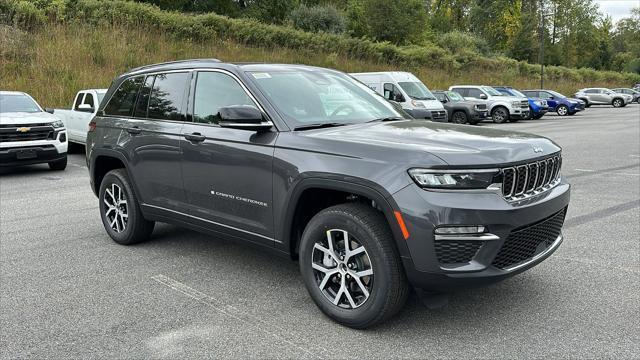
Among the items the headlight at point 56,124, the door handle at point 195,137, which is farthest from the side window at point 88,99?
the door handle at point 195,137

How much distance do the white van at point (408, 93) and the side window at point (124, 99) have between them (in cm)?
1450

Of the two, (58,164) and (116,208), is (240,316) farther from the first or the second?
(58,164)

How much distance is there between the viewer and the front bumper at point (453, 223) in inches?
125

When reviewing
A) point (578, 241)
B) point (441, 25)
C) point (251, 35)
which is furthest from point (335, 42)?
point (441, 25)

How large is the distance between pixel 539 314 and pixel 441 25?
7811 cm

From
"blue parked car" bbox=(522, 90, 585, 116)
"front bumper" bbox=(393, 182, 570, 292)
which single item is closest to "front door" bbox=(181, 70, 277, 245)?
"front bumper" bbox=(393, 182, 570, 292)

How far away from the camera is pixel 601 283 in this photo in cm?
438

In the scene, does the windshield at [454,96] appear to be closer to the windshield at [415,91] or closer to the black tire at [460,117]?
the black tire at [460,117]

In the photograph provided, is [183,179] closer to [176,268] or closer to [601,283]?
[176,268]

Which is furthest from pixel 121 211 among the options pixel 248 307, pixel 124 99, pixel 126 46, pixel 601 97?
pixel 601 97

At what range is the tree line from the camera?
1800 inches

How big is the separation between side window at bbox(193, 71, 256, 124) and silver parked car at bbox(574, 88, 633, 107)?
1789 inches

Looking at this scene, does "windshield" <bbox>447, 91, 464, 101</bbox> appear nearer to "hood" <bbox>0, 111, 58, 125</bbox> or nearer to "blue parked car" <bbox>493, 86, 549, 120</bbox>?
"blue parked car" <bbox>493, 86, 549, 120</bbox>

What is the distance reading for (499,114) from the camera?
2616 cm
